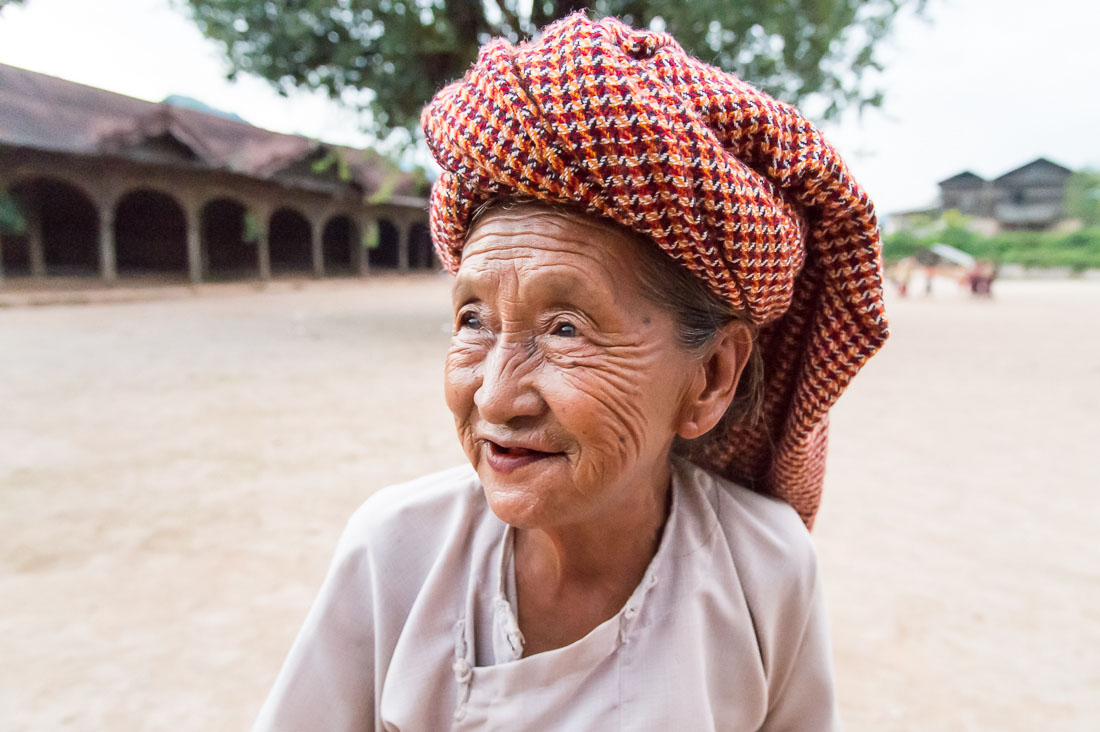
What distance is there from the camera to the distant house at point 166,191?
15.7 metres

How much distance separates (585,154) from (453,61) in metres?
12.6

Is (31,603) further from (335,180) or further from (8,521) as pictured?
(335,180)

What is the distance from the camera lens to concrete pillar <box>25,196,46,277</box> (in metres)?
17.5

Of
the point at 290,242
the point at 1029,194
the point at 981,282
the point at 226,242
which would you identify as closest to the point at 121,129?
the point at 226,242

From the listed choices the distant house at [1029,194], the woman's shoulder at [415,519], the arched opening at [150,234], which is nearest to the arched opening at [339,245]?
the arched opening at [150,234]

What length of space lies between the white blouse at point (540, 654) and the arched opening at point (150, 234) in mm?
22766

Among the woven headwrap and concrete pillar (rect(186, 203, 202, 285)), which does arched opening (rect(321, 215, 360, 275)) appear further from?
the woven headwrap

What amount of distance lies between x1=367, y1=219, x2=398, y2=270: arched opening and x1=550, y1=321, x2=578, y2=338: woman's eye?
28.4 m

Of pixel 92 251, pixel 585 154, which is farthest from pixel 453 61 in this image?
pixel 92 251

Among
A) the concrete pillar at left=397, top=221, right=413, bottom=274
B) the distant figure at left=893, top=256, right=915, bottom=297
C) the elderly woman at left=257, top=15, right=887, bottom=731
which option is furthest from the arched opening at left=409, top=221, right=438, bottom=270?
the elderly woman at left=257, top=15, right=887, bottom=731

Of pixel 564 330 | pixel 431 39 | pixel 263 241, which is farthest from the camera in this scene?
pixel 263 241

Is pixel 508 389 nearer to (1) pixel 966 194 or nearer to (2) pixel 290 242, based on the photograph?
(2) pixel 290 242

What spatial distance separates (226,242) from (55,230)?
16.6 feet

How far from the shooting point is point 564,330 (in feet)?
3.57
